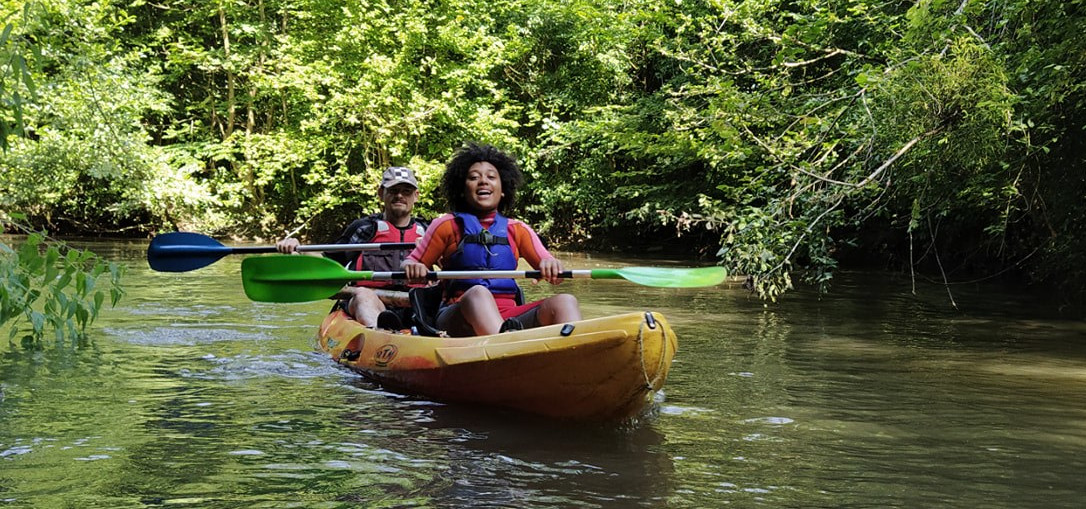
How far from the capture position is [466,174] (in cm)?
499

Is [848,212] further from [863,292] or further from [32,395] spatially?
[32,395]

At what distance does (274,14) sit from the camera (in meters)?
19.7

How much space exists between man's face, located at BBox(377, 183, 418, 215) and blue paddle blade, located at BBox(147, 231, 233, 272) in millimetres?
1159

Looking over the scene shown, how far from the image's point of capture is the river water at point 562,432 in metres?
3.17

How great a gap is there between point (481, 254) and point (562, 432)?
1112 millimetres

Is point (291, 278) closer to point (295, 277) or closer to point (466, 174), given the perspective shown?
point (295, 277)

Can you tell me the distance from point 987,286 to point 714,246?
6.01 metres

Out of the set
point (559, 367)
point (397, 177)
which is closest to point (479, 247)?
point (559, 367)

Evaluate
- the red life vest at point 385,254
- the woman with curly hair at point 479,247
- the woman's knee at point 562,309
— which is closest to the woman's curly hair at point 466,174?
the woman with curly hair at point 479,247

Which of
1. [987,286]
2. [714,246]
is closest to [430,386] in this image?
[987,286]

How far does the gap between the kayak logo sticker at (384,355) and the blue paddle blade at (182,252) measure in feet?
3.84

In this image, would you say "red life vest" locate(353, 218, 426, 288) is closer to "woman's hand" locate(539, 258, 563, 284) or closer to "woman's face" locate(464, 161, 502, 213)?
"woman's face" locate(464, 161, 502, 213)

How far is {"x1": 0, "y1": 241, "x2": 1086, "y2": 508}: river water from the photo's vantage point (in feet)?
10.4

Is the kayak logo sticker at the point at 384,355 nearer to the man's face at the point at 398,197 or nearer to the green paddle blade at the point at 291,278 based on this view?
the green paddle blade at the point at 291,278
